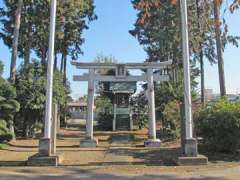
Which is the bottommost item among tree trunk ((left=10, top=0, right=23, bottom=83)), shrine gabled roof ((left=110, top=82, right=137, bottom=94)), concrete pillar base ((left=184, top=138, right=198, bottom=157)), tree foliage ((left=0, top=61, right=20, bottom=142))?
concrete pillar base ((left=184, top=138, right=198, bottom=157))

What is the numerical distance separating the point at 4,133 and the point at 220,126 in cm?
1203

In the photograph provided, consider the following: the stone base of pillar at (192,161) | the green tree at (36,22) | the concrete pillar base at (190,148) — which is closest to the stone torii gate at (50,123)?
the concrete pillar base at (190,148)

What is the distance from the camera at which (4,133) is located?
23125 millimetres

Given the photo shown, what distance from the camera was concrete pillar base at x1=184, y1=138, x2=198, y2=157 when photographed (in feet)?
48.0

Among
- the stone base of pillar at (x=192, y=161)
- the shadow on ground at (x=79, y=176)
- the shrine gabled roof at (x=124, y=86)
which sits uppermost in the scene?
the shrine gabled roof at (x=124, y=86)

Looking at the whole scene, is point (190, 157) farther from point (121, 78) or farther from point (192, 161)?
point (121, 78)

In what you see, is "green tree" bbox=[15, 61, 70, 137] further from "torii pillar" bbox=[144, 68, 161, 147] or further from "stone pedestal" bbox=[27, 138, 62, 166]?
"stone pedestal" bbox=[27, 138, 62, 166]

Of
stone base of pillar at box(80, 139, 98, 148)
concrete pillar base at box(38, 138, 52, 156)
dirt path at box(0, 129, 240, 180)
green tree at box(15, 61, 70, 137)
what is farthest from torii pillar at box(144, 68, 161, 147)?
concrete pillar base at box(38, 138, 52, 156)

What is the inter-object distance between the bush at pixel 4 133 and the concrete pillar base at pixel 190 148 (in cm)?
1166

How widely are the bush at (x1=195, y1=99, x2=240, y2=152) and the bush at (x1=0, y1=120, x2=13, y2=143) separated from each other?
35.1ft

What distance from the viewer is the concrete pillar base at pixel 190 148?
14.6m

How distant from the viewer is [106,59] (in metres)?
63.2

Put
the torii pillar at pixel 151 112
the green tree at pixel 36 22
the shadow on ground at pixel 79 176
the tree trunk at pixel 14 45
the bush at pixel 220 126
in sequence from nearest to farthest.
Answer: the shadow on ground at pixel 79 176 < the bush at pixel 220 126 < the torii pillar at pixel 151 112 < the tree trunk at pixel 14 45 < the green tree at pixel 36 22

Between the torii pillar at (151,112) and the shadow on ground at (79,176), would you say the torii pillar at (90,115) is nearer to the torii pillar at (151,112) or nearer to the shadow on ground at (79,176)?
the torii pillar at (151,112)
